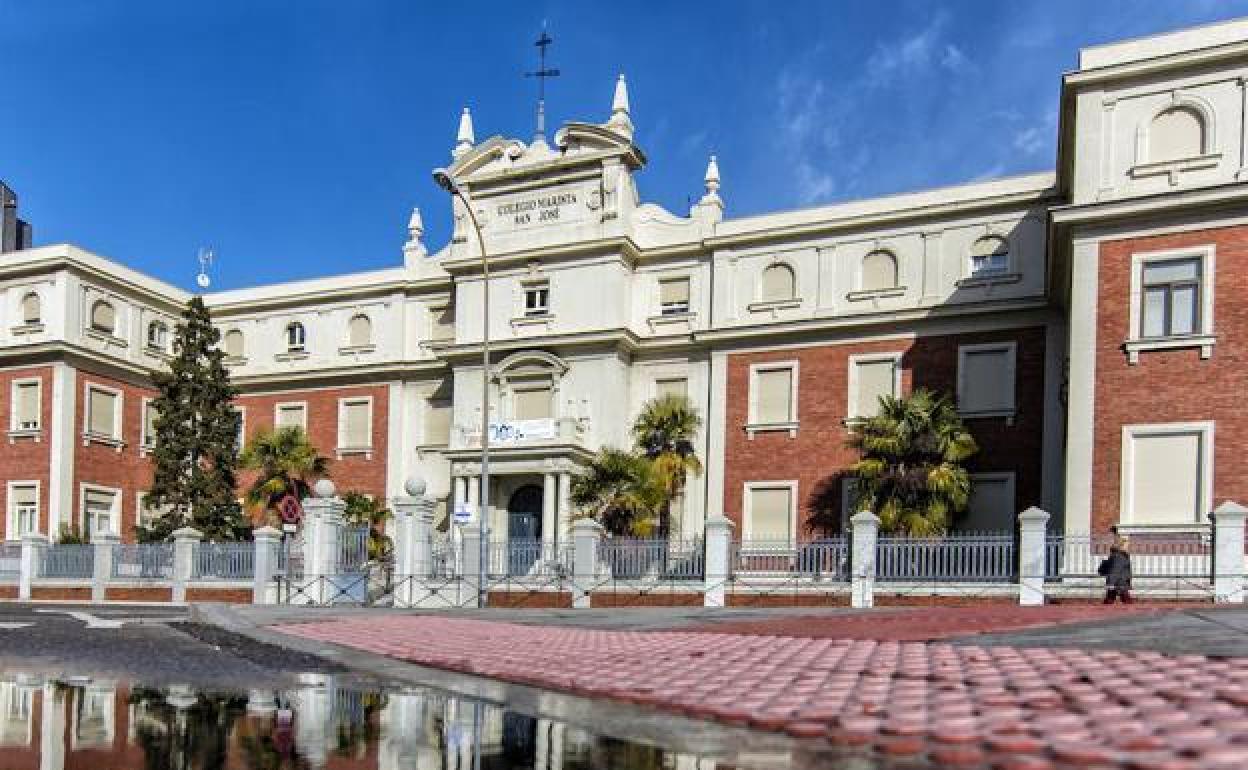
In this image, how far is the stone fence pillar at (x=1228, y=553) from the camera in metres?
17.5

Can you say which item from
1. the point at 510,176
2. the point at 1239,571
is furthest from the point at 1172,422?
the point at 510,176

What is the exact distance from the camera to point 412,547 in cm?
2253

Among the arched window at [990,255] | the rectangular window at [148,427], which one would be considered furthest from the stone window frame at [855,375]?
the rectangular window at [148,427]

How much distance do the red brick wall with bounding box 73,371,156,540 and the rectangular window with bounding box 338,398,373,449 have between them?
24.5 feet

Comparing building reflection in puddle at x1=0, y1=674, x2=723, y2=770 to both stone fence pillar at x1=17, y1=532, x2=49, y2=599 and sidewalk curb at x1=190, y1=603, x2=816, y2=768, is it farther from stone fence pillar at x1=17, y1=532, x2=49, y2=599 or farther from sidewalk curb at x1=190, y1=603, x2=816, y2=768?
stone fence pillar at x1=17, y1=532, x2=49, y2=599

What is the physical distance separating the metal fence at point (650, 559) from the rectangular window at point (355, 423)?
52.0 feet

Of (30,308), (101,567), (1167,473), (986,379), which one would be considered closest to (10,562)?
(101,567)

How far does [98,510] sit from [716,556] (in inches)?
954

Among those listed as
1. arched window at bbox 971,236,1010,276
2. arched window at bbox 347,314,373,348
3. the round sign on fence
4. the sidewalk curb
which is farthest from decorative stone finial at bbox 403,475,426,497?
arched window at bbox 971,236,1010,276

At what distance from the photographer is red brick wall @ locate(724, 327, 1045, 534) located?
26.3 metres

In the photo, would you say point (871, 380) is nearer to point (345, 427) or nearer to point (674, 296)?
point (674, 296)

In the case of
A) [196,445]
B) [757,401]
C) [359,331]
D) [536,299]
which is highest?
[536,299]

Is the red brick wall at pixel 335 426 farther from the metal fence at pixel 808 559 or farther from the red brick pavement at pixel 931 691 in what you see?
the red brick pavement at pixel 931 691

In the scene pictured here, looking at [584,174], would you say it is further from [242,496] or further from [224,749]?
[224,749]
